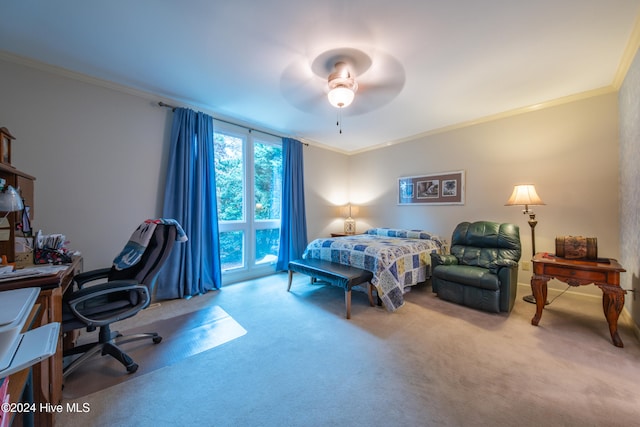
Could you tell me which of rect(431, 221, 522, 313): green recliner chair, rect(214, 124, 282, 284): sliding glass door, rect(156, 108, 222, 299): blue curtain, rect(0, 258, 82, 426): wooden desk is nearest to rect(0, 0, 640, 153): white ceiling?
rect(156, 108, 222, 299): blue curtain

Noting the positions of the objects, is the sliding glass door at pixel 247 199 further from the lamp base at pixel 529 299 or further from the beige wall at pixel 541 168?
the lamp base at pixel 529 299

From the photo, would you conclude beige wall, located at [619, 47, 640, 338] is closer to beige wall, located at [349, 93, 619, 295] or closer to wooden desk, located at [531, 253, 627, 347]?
beige wall, located at [349, 93, 619, 295]

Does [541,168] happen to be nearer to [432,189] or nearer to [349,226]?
[432,189]

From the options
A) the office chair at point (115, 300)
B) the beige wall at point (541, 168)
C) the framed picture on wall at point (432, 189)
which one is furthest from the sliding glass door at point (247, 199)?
the beige wall at point (541, 168)

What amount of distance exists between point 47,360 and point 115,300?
46cm

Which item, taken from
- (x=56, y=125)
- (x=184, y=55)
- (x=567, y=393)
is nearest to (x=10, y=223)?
(x=56, y=125)

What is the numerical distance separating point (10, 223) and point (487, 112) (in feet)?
16.8

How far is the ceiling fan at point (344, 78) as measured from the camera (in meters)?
2.10

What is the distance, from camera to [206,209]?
3.22 meters

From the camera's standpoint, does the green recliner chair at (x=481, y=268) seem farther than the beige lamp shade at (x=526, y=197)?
No

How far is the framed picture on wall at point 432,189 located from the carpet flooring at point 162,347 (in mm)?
3522

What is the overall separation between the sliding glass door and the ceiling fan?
1249 mm

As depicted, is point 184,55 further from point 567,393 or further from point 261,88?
point 567,393

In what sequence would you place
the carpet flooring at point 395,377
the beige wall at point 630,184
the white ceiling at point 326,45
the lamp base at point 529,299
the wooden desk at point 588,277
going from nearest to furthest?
the carpet flooring at point 395,377, the white ceiling at point 326,45, the wooden desk at point 588,277, the beige wall at point 630,184, the lamp base at point 529,299
